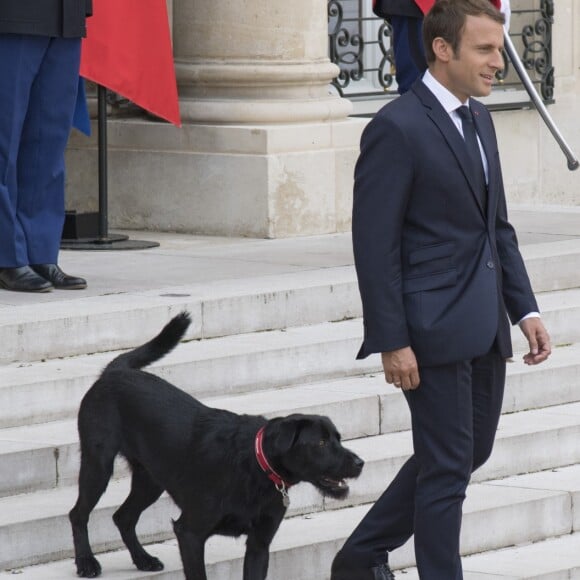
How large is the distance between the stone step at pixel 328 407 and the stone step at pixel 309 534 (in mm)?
101

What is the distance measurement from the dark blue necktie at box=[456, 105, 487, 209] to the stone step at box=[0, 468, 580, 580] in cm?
144

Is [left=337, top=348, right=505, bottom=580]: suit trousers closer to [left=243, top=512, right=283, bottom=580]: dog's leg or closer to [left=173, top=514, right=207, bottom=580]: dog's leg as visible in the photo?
[left=243, top=512, right=283, bottom=580]: dog's leg

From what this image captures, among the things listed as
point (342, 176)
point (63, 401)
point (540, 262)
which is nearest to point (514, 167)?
point (342, 176)

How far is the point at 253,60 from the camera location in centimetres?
938

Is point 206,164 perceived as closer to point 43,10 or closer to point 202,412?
point 43,10

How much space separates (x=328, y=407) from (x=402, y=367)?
1864mm

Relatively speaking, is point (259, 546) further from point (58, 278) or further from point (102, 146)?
point (102, 146)

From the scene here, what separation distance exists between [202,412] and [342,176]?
4.47m

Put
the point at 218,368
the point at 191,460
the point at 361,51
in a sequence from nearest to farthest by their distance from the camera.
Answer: the point at 191,460 → the point at 218,368 → the point at 361,51

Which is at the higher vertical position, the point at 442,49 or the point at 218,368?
the point at 442,49

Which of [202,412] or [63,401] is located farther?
[63,401]

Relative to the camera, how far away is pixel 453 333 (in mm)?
4523

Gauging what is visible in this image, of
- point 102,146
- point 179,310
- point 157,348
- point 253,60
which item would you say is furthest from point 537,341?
point 253,60

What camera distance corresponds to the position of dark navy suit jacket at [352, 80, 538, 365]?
448 centimetres
